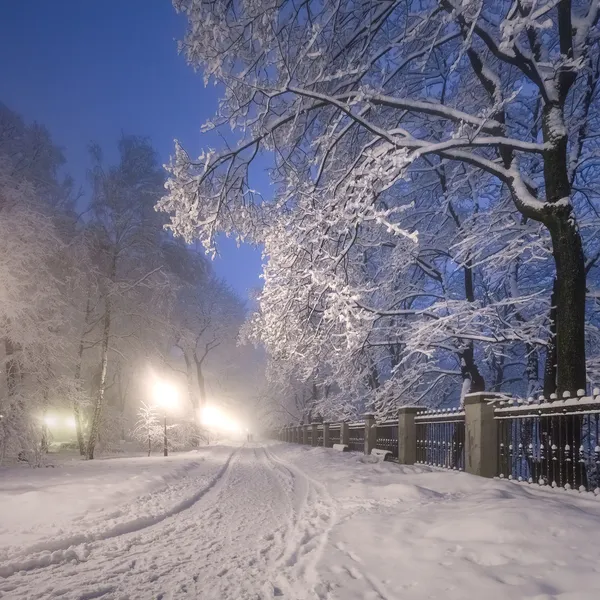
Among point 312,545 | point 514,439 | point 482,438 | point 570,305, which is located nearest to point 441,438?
point 482,438

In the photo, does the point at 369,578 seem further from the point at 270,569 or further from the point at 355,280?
the point at 355,280

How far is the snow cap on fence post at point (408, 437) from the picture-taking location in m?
10.8

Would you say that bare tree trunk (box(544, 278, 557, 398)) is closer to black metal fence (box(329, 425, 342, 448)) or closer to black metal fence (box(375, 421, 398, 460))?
black metal fence (box(375, 421, 398, 460))

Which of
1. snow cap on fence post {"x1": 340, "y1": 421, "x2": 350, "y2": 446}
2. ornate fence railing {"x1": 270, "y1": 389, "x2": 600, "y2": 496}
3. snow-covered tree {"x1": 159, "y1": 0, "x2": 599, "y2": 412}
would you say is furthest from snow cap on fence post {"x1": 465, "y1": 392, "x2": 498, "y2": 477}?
snow cap on fence post {"x1": 340, "y1": 421, "x2": 350, "y2": 446}

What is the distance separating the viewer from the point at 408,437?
426 inches

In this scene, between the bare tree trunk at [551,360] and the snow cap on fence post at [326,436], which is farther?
the snow cap on fence post at [326,436]

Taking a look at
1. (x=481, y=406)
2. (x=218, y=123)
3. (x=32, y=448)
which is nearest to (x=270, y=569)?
(x=481, y=406)

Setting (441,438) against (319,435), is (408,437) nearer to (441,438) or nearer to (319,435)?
(441,438)

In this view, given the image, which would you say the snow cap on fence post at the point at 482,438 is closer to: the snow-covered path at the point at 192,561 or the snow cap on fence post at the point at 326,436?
the snow-covered path at the point at 192,561

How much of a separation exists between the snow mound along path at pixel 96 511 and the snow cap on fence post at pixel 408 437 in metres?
4.97

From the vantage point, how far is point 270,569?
3.76 metres

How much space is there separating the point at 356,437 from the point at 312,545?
1328 centimetres

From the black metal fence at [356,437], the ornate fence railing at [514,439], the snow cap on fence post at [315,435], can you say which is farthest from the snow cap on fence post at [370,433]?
the snow cap on fence post at [315,435]

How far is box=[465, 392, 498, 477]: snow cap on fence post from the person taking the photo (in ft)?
24.0
